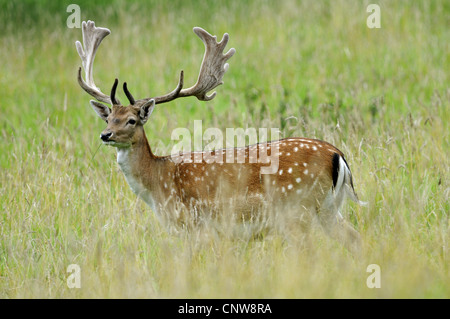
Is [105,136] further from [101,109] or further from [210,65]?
[210,65]

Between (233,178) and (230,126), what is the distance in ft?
9.50

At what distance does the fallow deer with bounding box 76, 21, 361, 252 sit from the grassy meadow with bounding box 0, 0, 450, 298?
0.72ft

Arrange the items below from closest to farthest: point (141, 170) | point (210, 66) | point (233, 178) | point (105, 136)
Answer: point (105, 136) → point (233, 178) → point (141, 170) → point (210, 66)

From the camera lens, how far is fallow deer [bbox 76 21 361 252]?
16.8 ft

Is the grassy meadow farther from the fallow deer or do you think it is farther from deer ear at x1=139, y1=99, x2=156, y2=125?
deer ear at x1=139, y1=99, x2=156, y2=125

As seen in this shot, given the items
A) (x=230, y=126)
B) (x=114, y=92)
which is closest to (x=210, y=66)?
(x=114, y=92)

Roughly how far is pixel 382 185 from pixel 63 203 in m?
2.71

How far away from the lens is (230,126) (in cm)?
814

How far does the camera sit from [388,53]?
10633 millimetres

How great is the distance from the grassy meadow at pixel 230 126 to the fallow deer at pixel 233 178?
22cm

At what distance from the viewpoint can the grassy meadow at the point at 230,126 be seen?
174 inches

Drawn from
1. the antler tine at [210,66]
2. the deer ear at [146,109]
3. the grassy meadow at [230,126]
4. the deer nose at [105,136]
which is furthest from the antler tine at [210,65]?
the deer nose at [105,136]

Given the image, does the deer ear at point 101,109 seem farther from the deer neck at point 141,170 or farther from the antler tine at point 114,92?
the deer neck at point 141,170

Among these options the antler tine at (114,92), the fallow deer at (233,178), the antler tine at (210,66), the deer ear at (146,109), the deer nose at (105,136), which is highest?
the antler tine at (210,66)
